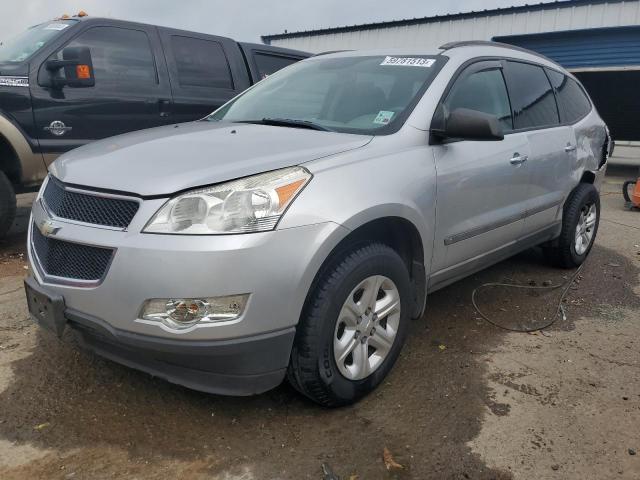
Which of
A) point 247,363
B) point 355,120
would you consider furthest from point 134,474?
point 355,120

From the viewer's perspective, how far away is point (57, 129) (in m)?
4.94

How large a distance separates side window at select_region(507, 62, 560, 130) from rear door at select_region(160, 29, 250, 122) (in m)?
3.10

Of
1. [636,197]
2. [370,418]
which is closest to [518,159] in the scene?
[370,418]

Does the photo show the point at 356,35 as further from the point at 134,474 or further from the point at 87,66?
the point at 134,474

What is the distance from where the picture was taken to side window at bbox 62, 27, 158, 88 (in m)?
5.21

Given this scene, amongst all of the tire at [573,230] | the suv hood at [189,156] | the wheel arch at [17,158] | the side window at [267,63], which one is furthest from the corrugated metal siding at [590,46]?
the suv hood at [189,156]

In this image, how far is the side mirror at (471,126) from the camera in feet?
9.72

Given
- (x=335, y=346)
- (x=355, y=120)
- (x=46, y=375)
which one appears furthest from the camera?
(x=355, y=120)

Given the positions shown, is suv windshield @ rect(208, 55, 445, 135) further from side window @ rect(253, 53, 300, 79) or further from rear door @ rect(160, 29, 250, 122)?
side window @ rect(253, 53, 300, 79)

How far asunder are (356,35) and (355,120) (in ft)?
57.2

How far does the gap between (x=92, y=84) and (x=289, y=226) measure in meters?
3.45

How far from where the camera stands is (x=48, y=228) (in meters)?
2.51

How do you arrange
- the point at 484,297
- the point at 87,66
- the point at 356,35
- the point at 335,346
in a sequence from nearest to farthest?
the point at 335,346, the point at 484,297, the point at 87,66, the point at 356,35

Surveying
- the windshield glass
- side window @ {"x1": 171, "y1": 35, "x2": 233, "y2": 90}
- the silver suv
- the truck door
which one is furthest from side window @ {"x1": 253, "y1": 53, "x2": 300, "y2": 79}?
the silver suv
